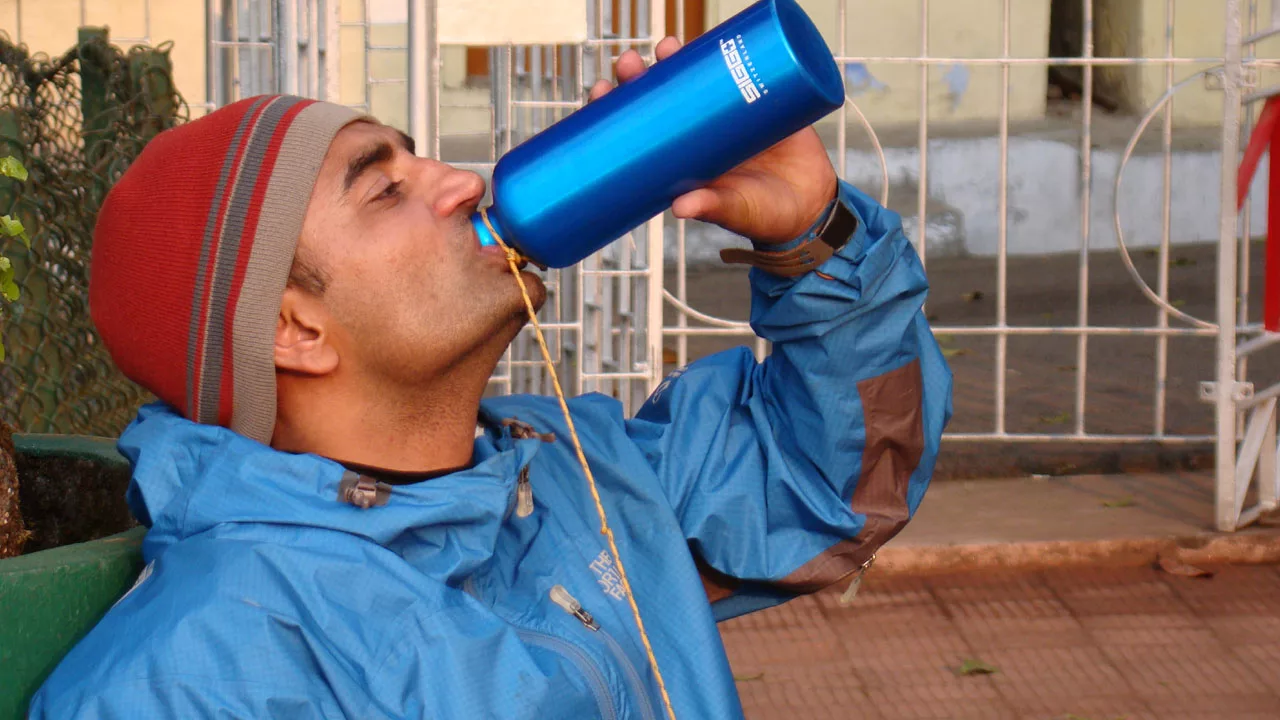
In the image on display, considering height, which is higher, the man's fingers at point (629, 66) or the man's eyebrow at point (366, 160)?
the man's fingers at point (629, 66)

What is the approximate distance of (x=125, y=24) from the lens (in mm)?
6043

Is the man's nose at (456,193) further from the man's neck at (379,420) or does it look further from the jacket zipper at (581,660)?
the jacket zipper at (581,660)

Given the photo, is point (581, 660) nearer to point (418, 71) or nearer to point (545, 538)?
point (545, 538)

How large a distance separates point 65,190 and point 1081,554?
9.55 feet

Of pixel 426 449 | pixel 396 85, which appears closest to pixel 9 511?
pixel 426 449

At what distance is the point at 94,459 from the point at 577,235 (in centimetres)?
81

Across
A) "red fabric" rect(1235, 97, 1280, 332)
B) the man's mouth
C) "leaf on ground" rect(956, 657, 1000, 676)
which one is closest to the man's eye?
the man's mouth

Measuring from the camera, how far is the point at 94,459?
208cm

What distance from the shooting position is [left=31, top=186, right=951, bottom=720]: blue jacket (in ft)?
4.84

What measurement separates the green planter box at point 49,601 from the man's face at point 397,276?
0.35 m

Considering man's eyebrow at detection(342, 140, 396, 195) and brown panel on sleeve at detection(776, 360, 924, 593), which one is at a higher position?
man's eyebrow at detection(342, 140, 396, 195)

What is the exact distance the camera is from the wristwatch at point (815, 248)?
189 centimetres

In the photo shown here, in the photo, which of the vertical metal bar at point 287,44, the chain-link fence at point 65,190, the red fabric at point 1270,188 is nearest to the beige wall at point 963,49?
the red fabric at point 1270,188

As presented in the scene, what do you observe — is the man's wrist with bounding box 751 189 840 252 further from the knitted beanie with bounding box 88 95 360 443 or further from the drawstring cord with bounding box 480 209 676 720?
the knitted beanie with bounding box 88 95 360 443
